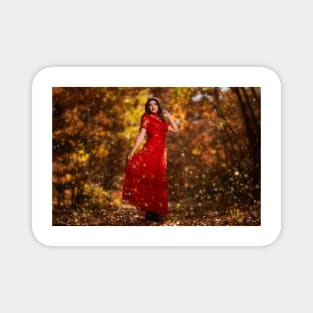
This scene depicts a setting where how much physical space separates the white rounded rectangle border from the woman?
229 millimetres

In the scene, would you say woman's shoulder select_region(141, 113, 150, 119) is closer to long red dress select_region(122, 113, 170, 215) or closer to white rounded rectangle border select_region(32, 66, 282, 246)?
long red dress select_region(122, 113, 170, 215)

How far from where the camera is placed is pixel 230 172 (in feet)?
19.6

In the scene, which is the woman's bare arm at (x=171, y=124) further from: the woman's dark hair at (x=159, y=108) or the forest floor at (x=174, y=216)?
the forest floor at (x=174, y=216)

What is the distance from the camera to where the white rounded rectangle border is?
19.2 ft

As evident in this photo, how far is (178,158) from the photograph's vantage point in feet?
19.5

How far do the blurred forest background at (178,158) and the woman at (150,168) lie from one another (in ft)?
0.16

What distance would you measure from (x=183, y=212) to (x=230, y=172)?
50 cm

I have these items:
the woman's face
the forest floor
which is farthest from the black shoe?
the woman's face
